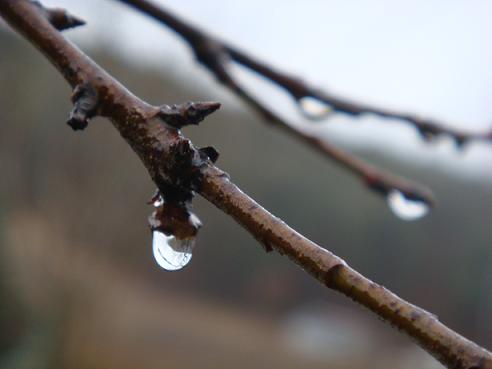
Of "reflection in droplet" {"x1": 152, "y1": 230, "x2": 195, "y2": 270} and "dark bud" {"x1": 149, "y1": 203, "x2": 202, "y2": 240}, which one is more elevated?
"dark bud" {"x1": 149, "y1": 203, "x2": 202, "y2": 240}

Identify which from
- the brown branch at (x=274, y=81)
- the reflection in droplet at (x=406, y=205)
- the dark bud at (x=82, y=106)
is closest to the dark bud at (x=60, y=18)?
the dark bud at (x=82, y=106)

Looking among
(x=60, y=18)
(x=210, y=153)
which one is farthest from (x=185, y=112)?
(x=60, y=18)

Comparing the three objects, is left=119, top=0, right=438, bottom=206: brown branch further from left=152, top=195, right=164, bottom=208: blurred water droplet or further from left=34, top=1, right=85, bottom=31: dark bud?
left=152, top=195, right=164, bottom=208: blurred water droplet

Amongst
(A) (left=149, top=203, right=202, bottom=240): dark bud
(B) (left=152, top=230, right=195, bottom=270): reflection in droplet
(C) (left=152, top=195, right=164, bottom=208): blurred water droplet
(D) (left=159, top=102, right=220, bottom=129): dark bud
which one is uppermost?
(D) (left=159, top=102, right=220, bottom=129): dark bud

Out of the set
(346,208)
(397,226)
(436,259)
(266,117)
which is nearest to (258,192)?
(346,208)

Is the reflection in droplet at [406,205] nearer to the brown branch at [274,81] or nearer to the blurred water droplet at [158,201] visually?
the brown branch at [274,81]

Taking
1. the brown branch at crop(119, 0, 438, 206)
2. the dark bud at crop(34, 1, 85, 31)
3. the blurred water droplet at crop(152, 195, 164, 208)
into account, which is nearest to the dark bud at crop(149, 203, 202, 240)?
the blurred water droplet at crop(152, 195, 164, 208)
